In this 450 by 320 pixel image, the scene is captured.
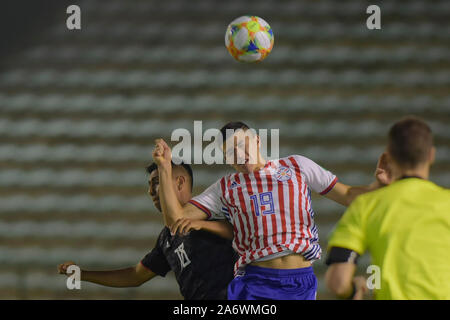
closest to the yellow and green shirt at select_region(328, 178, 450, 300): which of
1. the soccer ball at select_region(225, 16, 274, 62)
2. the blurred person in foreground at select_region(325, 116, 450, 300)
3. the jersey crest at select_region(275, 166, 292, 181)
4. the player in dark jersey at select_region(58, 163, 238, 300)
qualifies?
the blurred person in foreground at select_region(325, 116, 450, 300)

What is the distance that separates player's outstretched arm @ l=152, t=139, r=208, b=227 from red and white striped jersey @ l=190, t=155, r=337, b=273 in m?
0.05

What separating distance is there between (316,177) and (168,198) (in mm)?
682

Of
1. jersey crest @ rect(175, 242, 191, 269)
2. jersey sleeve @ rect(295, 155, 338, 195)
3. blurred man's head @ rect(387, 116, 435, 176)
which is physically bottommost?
jersey crest @ rect(175, 242, 191, 269)

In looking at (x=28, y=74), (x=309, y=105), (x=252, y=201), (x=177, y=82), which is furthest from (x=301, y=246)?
(x=28, y=74)

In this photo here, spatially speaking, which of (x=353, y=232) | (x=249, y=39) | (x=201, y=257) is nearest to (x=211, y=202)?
(x=201, y=257)

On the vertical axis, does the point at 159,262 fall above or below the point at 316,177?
below

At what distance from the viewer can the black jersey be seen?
2729 mm

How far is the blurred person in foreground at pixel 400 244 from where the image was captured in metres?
1.71

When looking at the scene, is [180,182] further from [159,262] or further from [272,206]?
[272,206]

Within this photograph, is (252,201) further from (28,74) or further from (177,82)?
(28,74)

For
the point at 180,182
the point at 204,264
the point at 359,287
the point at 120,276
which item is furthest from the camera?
the point at 120,276

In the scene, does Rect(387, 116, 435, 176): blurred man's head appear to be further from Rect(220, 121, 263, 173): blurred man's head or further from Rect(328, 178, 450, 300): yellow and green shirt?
Rect(220, 121, 263, 173): blurred man's head

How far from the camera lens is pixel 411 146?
5.91 ft

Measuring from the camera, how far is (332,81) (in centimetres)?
418
